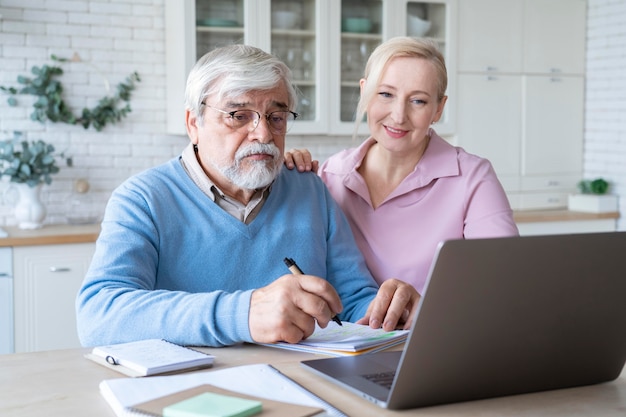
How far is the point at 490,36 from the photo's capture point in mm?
5090

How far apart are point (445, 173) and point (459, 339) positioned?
131cm

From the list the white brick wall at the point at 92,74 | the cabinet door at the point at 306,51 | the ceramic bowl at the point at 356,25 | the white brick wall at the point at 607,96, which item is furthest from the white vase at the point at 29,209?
the white brick wall at the point at 607,96

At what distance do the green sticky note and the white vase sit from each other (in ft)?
10.5

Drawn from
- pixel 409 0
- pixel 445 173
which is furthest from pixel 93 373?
pixel 409 0

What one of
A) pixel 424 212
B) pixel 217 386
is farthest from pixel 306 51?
pixel 217 386

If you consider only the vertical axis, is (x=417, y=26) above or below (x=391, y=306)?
above

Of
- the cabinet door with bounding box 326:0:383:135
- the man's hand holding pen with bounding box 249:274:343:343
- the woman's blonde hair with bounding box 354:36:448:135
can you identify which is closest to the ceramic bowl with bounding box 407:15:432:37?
the cabinet door with bounding box 326:0:383:135

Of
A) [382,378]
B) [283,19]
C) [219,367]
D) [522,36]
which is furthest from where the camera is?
[522,36]

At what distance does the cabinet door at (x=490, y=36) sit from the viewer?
5.02 meters

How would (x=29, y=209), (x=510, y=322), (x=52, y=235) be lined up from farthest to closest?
1. (x=29, y=209)
2. (x=52, y=235)
3. (x=510, y=322)

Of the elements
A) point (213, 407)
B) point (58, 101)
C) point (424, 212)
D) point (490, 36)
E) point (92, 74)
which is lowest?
point (213, 407)

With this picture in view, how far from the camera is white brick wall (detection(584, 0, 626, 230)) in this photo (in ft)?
17.3

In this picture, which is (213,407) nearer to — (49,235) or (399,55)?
(399,55)

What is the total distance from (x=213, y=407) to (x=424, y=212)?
1.44 metres
